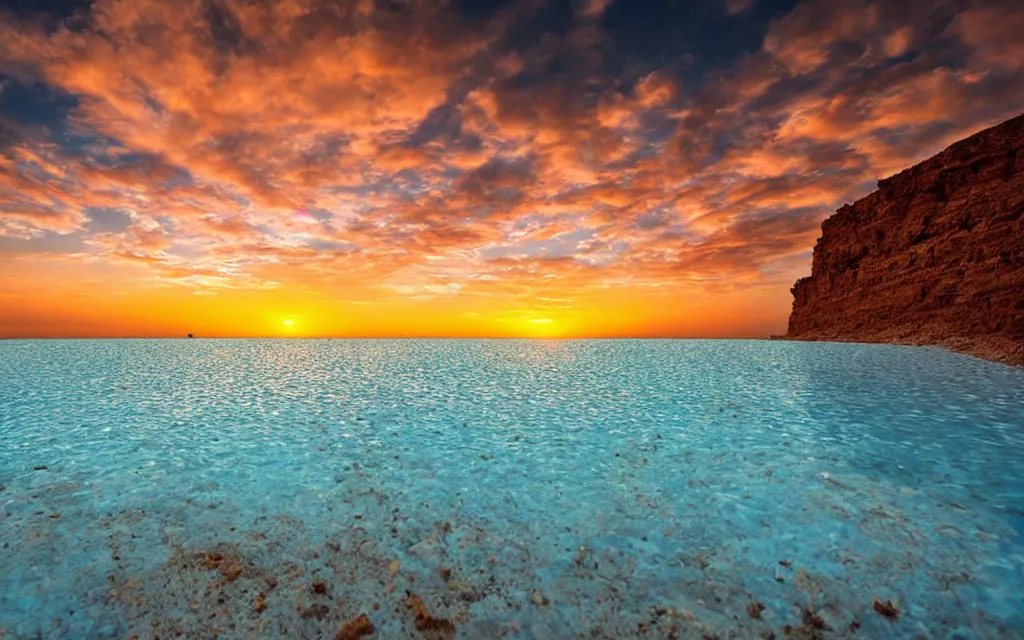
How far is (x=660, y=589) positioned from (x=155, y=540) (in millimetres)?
7920

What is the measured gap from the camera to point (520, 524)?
814cm

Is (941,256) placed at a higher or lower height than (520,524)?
higher

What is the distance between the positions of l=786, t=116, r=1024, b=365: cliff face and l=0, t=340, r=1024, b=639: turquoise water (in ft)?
118

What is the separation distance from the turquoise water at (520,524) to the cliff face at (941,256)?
36.1 meters

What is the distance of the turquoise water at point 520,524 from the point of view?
18.3 ft

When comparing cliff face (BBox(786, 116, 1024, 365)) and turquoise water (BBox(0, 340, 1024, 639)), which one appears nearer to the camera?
turquoise water (BBox(0, 340, 1024, 639))

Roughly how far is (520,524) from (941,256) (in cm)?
7826

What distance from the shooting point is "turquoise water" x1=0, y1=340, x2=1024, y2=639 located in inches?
219

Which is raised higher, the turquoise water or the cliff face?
the cliff face

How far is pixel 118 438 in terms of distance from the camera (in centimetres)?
1404

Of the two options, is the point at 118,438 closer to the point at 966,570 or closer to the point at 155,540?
the point at 155,540

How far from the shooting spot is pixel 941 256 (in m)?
60.6

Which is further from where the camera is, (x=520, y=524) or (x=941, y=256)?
(x=941, y=256)

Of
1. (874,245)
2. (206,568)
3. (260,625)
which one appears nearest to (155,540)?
(206,568)
